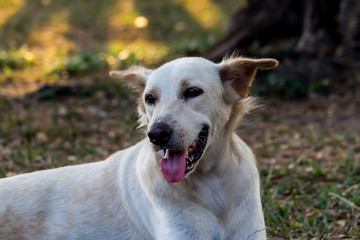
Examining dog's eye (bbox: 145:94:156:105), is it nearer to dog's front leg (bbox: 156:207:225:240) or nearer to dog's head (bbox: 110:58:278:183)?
dog's head (bbox: 110:58:278:183)

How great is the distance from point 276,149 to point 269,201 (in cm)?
219

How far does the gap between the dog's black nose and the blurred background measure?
831 millimetres

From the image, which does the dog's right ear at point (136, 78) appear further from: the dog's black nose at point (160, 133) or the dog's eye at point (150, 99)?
the dog's black nose at point (160, 133)

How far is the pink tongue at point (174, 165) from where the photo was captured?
11.5ft

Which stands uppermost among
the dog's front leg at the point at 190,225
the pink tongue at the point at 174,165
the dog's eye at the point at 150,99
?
the dog's eye at the point at 150,99

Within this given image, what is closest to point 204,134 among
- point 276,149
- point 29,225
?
point 29,225

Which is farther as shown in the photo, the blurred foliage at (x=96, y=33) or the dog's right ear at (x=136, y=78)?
the blurred foliage at (x=96, y=33)

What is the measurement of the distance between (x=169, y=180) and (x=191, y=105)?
1.73 ft

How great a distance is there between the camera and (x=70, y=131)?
24.3ft

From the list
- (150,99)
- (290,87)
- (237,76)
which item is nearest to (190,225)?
(150,99)

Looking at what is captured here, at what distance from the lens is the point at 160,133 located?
11.1ft

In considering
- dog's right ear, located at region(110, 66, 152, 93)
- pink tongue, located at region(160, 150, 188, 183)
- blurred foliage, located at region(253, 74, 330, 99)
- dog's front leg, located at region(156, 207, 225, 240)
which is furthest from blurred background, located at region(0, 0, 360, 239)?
dog's front leg, located at region(156, 207, 225, 240)

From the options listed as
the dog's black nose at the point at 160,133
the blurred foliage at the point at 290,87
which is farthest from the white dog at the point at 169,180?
the blurred foliage at the point at 290,87

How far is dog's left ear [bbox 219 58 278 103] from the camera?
3.86 metres
